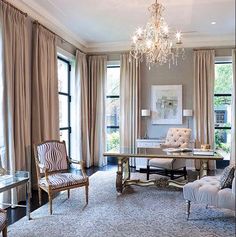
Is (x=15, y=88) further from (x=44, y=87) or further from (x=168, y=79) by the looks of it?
(x=168, y=79)

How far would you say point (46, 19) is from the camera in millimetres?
5215

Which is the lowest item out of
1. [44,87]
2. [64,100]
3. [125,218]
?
[125,218]

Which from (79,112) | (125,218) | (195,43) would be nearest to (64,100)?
(79,112)

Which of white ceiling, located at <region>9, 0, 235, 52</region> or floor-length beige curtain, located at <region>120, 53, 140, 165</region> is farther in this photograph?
floor-length beige curtain, located at <region>120, 53, 140, 165</region>

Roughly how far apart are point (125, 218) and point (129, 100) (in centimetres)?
412

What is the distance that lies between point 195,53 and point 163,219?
472 cm

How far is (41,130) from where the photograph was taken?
4.86m

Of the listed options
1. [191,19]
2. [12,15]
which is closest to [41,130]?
[12,15]

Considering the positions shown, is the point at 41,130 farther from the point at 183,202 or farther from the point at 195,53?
the point at 195,53

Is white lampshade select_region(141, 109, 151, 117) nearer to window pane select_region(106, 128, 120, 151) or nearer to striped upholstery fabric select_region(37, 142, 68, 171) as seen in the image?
window pane select_region(106, 128, 120, 151)

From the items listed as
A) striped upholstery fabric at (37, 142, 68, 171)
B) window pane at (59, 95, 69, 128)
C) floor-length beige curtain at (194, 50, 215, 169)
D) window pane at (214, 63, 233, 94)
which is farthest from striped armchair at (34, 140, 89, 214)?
window pane at (214, 63, 233, 94)

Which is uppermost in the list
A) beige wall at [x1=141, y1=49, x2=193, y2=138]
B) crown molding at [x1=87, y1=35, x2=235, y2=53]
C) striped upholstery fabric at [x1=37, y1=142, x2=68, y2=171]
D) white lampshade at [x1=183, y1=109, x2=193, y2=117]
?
crown molding at [x1=87, y1=35, x2=235, y2=53]

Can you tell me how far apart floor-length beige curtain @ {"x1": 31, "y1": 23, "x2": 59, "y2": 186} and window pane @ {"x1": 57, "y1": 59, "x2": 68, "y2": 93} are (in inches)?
41.9

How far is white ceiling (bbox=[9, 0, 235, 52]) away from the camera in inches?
186
